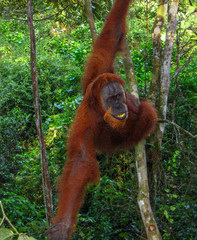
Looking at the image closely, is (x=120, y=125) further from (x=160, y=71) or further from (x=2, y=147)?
(x=2, y=147)

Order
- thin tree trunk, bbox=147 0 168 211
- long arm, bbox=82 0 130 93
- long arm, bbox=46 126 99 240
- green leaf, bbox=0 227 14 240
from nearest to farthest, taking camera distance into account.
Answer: green leaf, bbox=0 227 14 240 < long arm, bbox=46 126 99 240 < thin tree trunk, bbox=147 0 168 211 < long arm, bbox=82 0 130 93

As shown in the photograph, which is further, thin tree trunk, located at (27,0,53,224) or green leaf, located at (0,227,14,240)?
thin tree trunk, located at (27,0,53,224)

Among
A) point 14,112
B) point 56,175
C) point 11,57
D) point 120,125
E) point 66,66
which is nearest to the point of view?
point 120,125

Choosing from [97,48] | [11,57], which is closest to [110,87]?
[97,48]

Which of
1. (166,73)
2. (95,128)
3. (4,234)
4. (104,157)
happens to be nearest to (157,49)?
(166,73)

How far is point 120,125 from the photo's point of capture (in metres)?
2.90

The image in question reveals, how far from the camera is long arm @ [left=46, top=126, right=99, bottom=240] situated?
2.21m

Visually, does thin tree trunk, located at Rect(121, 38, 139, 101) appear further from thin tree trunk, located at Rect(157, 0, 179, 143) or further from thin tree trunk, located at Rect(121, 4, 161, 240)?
thin tree trunk, located at Rect(157, 0, 179, 143)

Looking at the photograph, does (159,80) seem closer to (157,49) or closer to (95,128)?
(157,49)

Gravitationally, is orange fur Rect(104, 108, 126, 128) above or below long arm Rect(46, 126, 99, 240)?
above

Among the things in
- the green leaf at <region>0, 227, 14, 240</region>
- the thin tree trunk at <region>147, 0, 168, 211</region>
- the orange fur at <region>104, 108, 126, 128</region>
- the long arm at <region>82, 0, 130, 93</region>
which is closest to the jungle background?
the thin tree trunk at <region>147, 0, 168, 211</region>

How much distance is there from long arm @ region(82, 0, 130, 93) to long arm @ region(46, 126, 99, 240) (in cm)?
73

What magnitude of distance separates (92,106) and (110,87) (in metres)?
0.27

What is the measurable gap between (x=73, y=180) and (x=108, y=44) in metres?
1.56
